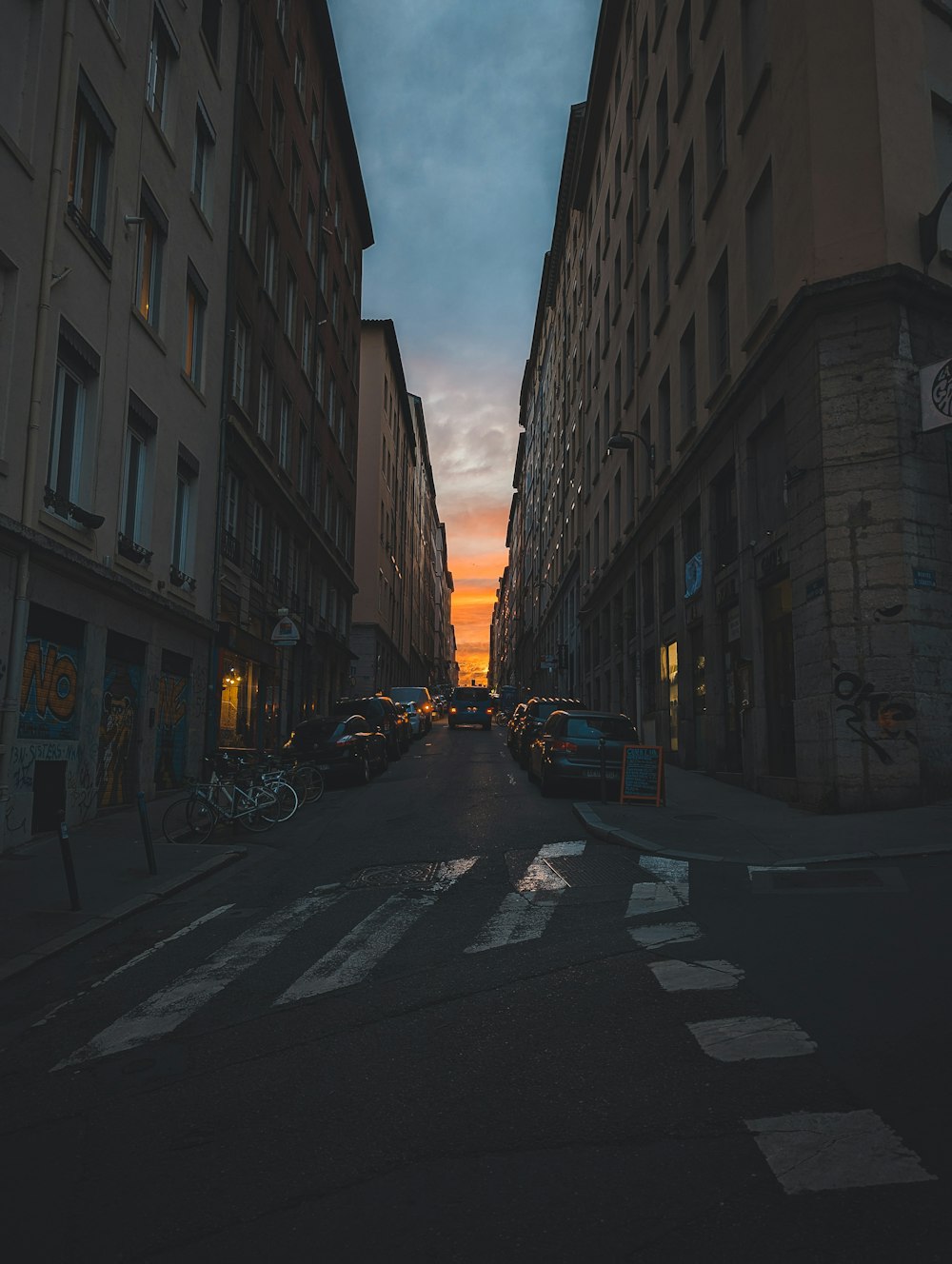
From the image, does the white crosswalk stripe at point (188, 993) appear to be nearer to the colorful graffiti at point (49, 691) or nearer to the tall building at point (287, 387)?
the colorful graffiti at point (49, 691)

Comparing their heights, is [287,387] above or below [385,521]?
below

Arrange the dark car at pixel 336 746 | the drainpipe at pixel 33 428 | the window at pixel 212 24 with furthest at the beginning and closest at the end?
the window at pixel 212 24 → the dark car at pixel 336 746 → the drainpipe at pixel 33 428

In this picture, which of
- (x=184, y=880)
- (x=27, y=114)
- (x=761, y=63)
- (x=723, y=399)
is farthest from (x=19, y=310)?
(x=761, y=63)

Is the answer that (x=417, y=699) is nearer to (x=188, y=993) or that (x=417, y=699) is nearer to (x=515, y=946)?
(x=515, y=946)

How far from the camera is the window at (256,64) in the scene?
78.6 ft

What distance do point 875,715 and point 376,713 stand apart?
45.6 feet

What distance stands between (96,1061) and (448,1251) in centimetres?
271

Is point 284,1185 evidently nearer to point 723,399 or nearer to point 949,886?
point 949,886

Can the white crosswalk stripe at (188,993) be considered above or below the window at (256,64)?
below

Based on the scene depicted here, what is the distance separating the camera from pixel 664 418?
26047mm

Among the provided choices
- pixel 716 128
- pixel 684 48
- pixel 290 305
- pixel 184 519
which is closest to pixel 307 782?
pixel 184 519

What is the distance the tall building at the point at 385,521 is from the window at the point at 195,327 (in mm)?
29589

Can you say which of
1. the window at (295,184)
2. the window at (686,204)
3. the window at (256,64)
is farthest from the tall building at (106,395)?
the window at (686,204)

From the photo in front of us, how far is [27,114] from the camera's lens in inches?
476
